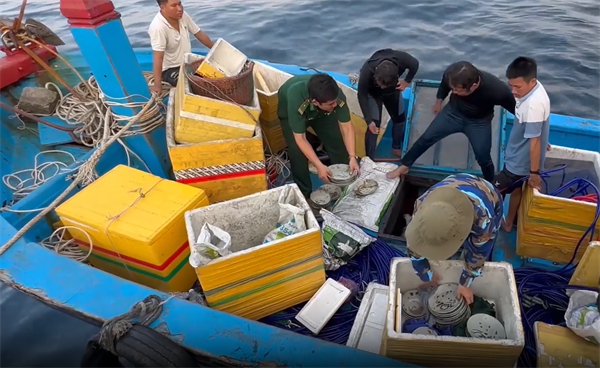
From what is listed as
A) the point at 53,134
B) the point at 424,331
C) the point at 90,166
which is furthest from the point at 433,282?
the point at 53,134

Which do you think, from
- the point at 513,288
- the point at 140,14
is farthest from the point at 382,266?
the point at 140,14

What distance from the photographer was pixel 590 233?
2902mm

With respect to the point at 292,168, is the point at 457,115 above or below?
above

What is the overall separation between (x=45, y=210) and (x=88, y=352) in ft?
4.05

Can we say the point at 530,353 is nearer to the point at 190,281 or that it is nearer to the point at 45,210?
the point at 190,281

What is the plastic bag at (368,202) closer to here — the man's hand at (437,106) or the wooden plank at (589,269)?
the man's hand at (437,106)

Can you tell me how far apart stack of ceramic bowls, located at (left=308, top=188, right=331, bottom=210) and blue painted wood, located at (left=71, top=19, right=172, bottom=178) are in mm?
1388

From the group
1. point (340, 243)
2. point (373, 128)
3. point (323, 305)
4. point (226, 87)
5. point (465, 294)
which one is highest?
point (226, 87)

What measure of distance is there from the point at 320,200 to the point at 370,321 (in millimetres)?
1201

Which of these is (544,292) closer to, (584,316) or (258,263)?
(584,316)

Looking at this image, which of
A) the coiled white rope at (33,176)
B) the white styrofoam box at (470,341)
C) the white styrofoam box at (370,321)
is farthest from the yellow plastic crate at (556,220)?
the coiled white rope at (33,176)

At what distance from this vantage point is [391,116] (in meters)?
4.24

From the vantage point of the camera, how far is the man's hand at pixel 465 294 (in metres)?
2.43

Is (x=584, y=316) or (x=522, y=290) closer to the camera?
(x=584, y=316)
